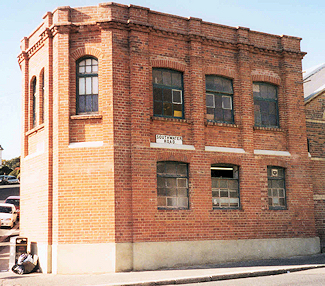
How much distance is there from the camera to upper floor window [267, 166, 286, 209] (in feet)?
59.2

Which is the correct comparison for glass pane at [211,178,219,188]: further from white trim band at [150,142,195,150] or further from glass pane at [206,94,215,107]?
glass pane at [206,94,215,107]

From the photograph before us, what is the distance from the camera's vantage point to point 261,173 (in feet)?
58.3

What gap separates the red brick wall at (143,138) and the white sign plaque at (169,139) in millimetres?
194

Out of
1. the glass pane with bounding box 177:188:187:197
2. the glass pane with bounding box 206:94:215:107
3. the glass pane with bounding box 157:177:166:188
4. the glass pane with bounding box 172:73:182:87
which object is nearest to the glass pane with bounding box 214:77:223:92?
the glass pane with bounding box 206:94:215:107

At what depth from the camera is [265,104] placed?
1872cm

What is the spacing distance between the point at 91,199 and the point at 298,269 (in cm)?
696

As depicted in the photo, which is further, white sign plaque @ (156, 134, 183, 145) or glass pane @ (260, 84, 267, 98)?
glass pane @ (260, 84, 267, 98)

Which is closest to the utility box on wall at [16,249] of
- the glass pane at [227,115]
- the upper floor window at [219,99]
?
the upper floor window at [219,99]

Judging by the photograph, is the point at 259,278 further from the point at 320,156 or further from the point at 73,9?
the point at 73,9

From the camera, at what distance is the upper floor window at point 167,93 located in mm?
16469

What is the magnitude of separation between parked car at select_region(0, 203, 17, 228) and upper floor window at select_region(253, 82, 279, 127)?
1576 cm

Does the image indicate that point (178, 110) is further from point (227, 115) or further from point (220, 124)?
point (227, 115)

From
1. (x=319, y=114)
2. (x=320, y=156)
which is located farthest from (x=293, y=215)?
(x=319, y=114)

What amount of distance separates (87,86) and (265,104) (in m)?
7.40
